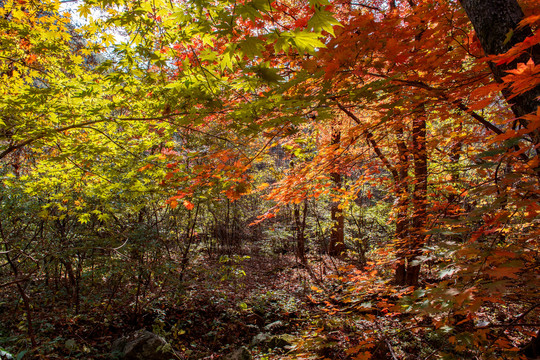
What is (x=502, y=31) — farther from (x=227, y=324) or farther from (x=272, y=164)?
(x=227, y=324)

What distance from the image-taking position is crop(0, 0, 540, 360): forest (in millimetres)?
1675

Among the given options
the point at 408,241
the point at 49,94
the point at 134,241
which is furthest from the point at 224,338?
the point at 49,94

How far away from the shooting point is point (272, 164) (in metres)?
4.95

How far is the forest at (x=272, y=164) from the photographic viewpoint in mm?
1675

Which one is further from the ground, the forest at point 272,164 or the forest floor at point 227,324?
the forest at point 272,164

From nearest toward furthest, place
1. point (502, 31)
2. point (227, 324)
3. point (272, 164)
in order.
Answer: point (502, 31) < point (272, 164) < point (227, 324)

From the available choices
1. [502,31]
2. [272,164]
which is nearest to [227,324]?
[272,164]

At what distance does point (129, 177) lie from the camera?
165 inches

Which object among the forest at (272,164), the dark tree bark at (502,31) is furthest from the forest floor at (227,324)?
the dark tree bark at (502,31)

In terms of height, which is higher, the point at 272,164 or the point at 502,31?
the point at 502,31

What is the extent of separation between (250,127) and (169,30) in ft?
4.81

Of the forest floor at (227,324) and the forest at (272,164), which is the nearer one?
the forest at (272,164)

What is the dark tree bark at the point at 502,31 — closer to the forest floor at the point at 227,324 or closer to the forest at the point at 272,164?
the forest at the point at 272,164

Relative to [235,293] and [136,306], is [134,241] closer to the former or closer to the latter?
[136,306]
